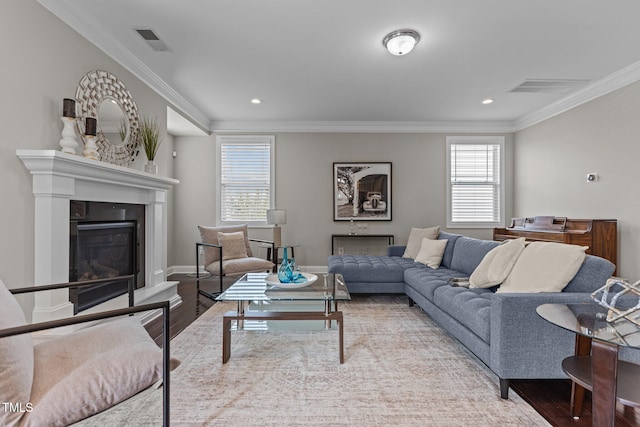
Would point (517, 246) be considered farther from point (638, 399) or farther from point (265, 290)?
point (265, 290)

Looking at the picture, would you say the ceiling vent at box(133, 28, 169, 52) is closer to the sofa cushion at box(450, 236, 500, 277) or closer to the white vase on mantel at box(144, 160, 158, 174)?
the white vase on mantel at box(144, 160, 158, 174)

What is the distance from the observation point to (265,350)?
7.91ft

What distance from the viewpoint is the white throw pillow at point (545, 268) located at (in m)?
2.03

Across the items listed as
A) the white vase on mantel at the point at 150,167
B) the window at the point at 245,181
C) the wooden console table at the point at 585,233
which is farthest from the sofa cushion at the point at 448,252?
the white vase on mantel at the point at 150,167

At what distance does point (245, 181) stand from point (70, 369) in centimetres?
457

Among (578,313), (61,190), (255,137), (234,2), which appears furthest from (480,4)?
(255,137)

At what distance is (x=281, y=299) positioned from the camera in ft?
7.88

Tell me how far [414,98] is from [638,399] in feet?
13.1

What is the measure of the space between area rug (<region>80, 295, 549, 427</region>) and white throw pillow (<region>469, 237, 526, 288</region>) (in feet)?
1.83

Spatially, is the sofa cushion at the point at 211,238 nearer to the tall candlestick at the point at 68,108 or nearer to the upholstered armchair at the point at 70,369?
the tall candlestick at the point at 68,108

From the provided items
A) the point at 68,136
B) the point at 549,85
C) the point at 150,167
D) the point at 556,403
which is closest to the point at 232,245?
the point at 150,167

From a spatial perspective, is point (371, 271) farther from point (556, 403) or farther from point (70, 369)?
point (70, 369)

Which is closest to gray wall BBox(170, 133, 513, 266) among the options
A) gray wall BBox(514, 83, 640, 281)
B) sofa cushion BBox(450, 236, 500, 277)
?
gray wall BBox(514, 83, 640, 281)

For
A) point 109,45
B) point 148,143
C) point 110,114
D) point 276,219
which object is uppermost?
point 109,45
